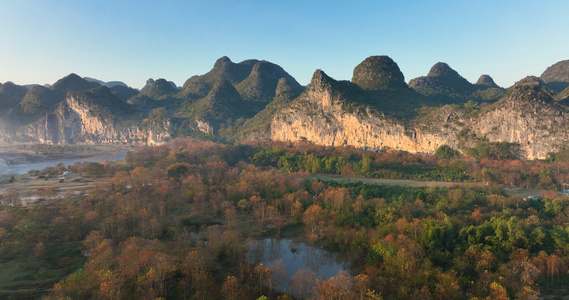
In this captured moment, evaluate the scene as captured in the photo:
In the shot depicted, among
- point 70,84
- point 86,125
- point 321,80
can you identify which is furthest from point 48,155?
point 321,80

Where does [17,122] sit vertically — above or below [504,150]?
above

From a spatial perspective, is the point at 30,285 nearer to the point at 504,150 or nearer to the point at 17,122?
the point at 504,150

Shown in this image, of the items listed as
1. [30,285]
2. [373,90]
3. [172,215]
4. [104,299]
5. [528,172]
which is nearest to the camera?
[104,299]

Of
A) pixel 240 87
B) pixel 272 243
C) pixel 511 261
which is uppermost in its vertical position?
pixel 240 87

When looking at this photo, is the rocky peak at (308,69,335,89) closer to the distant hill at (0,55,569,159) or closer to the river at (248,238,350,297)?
the distant hill at (0,55,569,159)

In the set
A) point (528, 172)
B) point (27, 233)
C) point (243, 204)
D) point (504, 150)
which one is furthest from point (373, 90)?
point (27, 233)

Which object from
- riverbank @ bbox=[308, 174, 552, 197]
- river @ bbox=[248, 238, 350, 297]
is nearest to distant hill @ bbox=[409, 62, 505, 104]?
riverbank @ bbox=[308, 174, 552, 197]

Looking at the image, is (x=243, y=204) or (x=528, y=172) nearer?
(x=243, y=204)
